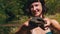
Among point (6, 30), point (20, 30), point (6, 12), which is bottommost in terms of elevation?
point (6, 30)

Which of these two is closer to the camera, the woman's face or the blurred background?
the woman's face

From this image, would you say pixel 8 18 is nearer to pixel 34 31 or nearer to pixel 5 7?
pixel 5 7

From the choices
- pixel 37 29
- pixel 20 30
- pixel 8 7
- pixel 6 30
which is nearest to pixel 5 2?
pixel 8 7

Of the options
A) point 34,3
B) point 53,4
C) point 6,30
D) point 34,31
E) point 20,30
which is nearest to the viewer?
point 34,31

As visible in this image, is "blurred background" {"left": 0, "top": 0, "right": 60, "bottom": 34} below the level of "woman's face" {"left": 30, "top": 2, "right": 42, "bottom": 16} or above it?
below

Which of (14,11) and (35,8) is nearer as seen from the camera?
(35,8)

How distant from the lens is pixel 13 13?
3084mm

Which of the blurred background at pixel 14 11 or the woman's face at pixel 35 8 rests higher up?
the woman's face at pixel 35 8

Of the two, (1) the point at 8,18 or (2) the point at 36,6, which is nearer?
(2) the point at 36,6

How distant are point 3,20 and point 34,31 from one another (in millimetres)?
2509

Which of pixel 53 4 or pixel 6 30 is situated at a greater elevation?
pixel 53 4

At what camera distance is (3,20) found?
9.99 feet

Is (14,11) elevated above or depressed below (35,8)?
below

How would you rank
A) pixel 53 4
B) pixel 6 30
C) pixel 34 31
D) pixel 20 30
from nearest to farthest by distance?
pixel 34 31, pixel 20 30, pixel 6 30, pixel 53 4
